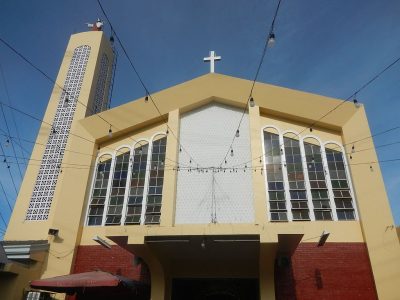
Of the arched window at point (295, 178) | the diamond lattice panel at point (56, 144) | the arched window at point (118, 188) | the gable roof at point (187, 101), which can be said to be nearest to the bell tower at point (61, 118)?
the diamond lattice panel at point (56, 144)

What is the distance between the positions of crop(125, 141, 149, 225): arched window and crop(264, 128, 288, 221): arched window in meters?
4.08

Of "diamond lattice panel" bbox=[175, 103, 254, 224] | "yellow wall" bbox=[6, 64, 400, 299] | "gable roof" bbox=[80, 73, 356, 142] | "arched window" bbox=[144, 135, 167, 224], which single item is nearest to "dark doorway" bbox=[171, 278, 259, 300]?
→ "yellow wall" bbox=[6, 64, 400, 299]

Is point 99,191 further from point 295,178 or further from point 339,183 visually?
point 339,183

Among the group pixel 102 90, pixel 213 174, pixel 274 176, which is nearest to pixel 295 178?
pixel 274 176

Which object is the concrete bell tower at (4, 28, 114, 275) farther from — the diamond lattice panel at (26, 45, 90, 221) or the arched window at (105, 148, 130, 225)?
the arched window at (105, 148, 130, 225)

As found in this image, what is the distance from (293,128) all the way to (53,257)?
8.62 m

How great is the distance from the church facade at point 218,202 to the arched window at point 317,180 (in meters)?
0.03

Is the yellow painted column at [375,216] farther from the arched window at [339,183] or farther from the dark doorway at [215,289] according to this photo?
the dark doorway at [215,289]

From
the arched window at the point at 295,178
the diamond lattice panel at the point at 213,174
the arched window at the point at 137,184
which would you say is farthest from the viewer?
the arched window at the point at 137,184

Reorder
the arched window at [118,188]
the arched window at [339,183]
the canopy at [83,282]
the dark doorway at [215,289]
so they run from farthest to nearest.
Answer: the arched window at [118,188] → the arched window at [339,183] → the dark doorway at [215,289] → the canopy at [83,282]

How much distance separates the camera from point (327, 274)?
9.62 m

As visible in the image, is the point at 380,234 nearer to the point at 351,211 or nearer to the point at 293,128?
the point at 351,211

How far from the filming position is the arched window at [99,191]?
11.4 metres

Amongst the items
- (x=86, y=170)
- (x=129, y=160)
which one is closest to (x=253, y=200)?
(x=129, y=160)
